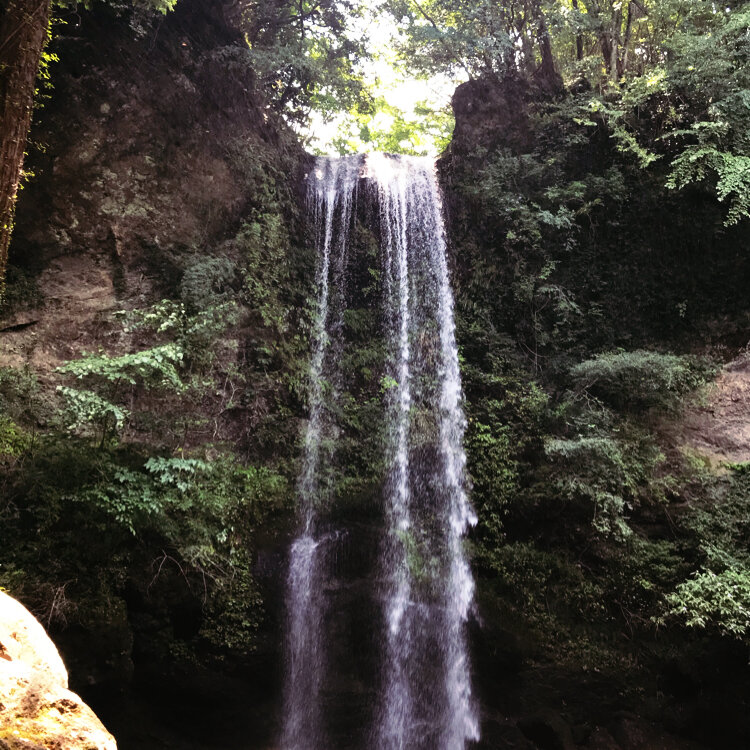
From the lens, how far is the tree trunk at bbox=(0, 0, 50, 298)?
164 inches

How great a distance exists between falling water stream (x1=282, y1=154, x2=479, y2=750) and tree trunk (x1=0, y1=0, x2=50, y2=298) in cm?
527

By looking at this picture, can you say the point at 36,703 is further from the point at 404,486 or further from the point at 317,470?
the point at 404,486

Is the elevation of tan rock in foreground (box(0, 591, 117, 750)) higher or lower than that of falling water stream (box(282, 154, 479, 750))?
lower

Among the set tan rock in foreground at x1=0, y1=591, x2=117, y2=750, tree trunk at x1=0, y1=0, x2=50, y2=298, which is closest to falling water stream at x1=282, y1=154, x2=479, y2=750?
tan rock in foreground at x1=0, y1=591, x2=117, y2=750

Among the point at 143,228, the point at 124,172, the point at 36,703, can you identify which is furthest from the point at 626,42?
the point at 36,703

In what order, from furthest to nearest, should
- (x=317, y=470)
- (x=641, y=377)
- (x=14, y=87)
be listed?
(x=317, y=470) → (x=641, y=377) → (x=14, y=87)

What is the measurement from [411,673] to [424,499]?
93.7 inches

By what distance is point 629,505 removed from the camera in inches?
267

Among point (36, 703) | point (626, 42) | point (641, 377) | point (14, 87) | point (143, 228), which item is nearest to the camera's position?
point (36, 703)

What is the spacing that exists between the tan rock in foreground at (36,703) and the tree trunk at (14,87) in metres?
3.23

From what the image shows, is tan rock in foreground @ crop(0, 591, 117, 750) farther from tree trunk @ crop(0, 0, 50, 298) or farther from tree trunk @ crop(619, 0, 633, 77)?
tree trunk @ crop(619, 0, 633, 77)

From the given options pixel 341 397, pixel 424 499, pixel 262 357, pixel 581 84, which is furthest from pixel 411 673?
pixel 581 84

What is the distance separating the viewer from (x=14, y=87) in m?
4.31

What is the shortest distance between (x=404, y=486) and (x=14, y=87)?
21.9 ft
